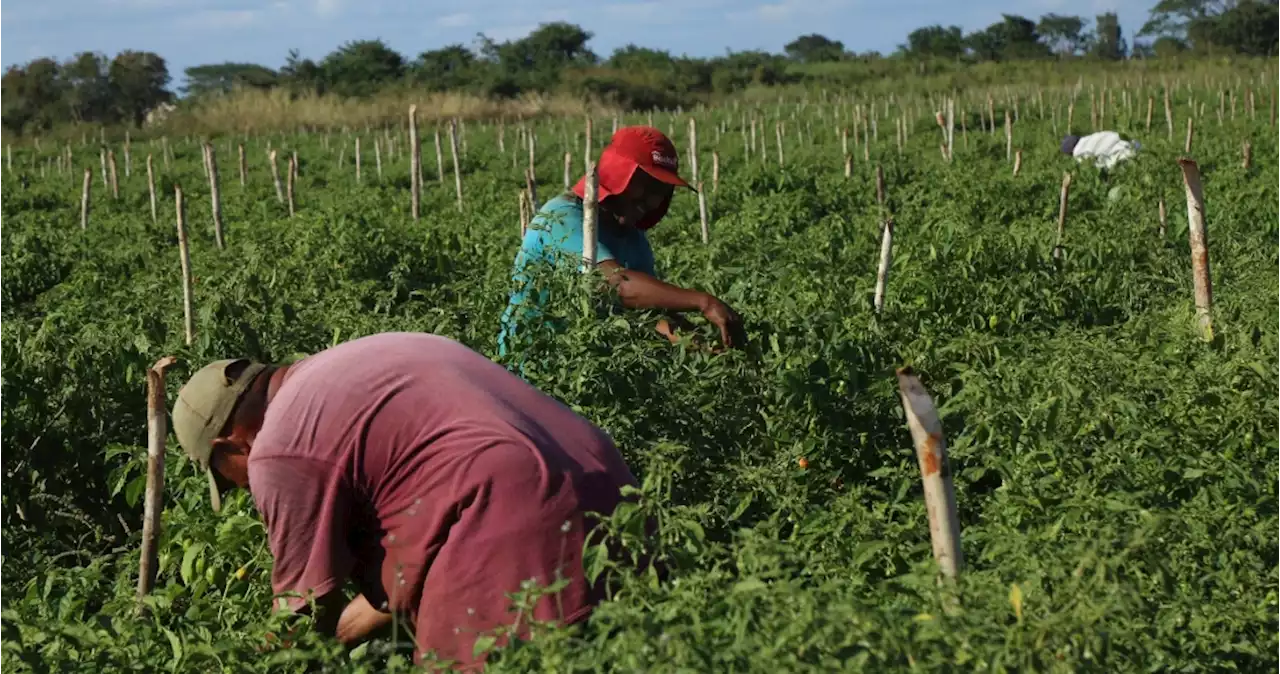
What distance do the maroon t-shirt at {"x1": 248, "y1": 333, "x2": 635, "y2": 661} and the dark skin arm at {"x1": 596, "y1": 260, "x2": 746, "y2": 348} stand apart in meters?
1.59

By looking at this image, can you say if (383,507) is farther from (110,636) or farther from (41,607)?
(41,607)

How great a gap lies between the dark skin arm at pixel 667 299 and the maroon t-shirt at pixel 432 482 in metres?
1.59

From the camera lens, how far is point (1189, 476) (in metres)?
3.82

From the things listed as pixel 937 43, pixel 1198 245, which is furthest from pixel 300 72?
pixel 1198 245

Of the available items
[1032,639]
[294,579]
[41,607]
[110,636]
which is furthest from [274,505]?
[1032,639]

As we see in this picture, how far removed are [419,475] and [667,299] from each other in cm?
179

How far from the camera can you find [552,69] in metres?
53.6

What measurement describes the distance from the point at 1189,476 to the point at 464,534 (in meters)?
2.09

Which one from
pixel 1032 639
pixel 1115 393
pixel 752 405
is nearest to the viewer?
pixel 1032 639

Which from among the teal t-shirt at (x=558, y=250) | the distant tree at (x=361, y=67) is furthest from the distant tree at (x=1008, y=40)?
the teal t-shirt at (x=558, y=250)

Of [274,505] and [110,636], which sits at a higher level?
[274,505]

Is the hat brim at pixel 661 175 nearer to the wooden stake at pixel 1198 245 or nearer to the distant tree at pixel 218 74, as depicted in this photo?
the wooden stake at pixel 1198 245

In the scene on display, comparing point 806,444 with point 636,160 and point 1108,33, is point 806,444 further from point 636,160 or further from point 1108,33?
point 1108,33

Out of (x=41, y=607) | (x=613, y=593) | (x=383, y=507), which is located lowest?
(x=41, y=607)
